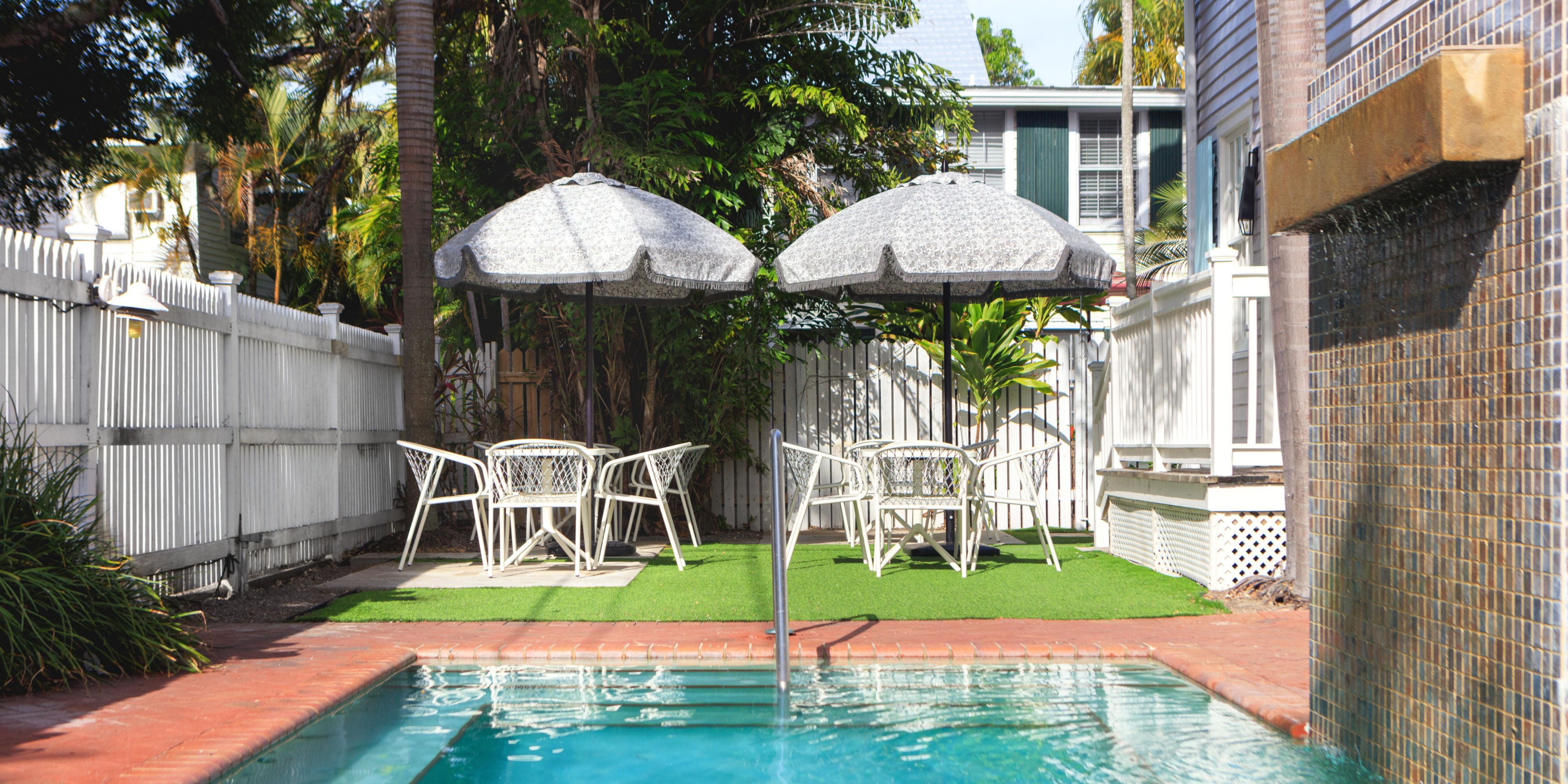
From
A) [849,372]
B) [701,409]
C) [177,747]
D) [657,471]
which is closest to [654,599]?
[657,471]

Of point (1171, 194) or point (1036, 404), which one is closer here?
point (1036, 404)

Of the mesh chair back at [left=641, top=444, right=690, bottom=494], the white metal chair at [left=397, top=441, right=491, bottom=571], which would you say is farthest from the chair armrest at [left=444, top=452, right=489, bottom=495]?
the mesh chair back at [left=641, top=444, right=690, bottom=494]

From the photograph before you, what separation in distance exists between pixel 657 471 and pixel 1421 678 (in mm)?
5309

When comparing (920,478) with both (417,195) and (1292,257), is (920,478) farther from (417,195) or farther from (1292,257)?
(417,195)

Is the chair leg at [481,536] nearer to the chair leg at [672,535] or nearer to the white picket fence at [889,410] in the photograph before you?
the chair leg at [672,535]

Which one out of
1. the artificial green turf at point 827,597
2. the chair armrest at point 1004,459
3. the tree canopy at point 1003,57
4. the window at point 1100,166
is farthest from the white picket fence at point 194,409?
the tree canopy at point 1003,57

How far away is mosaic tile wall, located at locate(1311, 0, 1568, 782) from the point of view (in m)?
2.23

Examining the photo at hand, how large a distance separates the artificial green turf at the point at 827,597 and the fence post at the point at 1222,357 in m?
0.77

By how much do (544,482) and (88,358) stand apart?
2610mm

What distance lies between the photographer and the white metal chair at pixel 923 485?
6.93 m

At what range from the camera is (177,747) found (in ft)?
10.8

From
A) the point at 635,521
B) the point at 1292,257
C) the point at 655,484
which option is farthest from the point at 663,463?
the point at 1292,257

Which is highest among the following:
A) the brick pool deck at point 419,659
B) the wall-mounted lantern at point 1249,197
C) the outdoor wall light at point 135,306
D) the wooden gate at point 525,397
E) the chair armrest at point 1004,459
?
the wall-mounted lantern at point 1249,197

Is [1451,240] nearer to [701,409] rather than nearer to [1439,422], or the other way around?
[1439,422]
